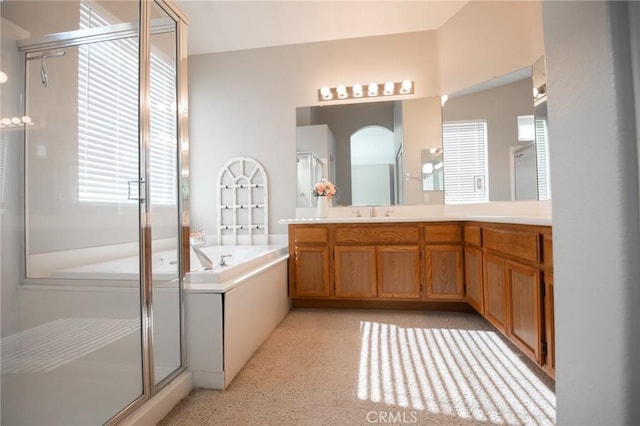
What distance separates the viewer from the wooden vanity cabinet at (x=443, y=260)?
251 centimetres

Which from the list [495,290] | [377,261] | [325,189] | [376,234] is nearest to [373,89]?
[325,189]

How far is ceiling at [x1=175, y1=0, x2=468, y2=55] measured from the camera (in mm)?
2734

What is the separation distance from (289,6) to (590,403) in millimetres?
3257

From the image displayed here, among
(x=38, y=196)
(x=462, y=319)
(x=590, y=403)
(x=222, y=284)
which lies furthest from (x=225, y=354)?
(x=462, y=319)

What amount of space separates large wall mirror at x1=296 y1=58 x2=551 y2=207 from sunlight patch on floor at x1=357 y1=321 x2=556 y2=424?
4.38 ft

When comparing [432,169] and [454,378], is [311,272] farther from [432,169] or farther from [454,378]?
[432,169]

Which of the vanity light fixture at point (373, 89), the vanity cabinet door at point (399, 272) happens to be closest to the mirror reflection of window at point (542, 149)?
the vanity cabinet door at point (399, 272)

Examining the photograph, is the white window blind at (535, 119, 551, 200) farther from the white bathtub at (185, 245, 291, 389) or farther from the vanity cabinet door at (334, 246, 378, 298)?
the white bathtub at (185, 245, 291, 389)

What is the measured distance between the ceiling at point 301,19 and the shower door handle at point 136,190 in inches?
82.8

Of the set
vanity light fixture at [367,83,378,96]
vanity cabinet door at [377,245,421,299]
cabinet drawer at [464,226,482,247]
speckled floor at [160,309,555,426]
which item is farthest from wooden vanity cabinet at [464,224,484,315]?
vanity light fixture at [367,83,378,96]

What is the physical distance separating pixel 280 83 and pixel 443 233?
92.6 inches

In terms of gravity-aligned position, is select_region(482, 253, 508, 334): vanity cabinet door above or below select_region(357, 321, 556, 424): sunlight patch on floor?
above

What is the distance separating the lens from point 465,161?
9.50 feet

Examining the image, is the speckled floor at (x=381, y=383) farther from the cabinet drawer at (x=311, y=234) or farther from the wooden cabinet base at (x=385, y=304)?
the cabinet drawer at (x=311, y=234)
